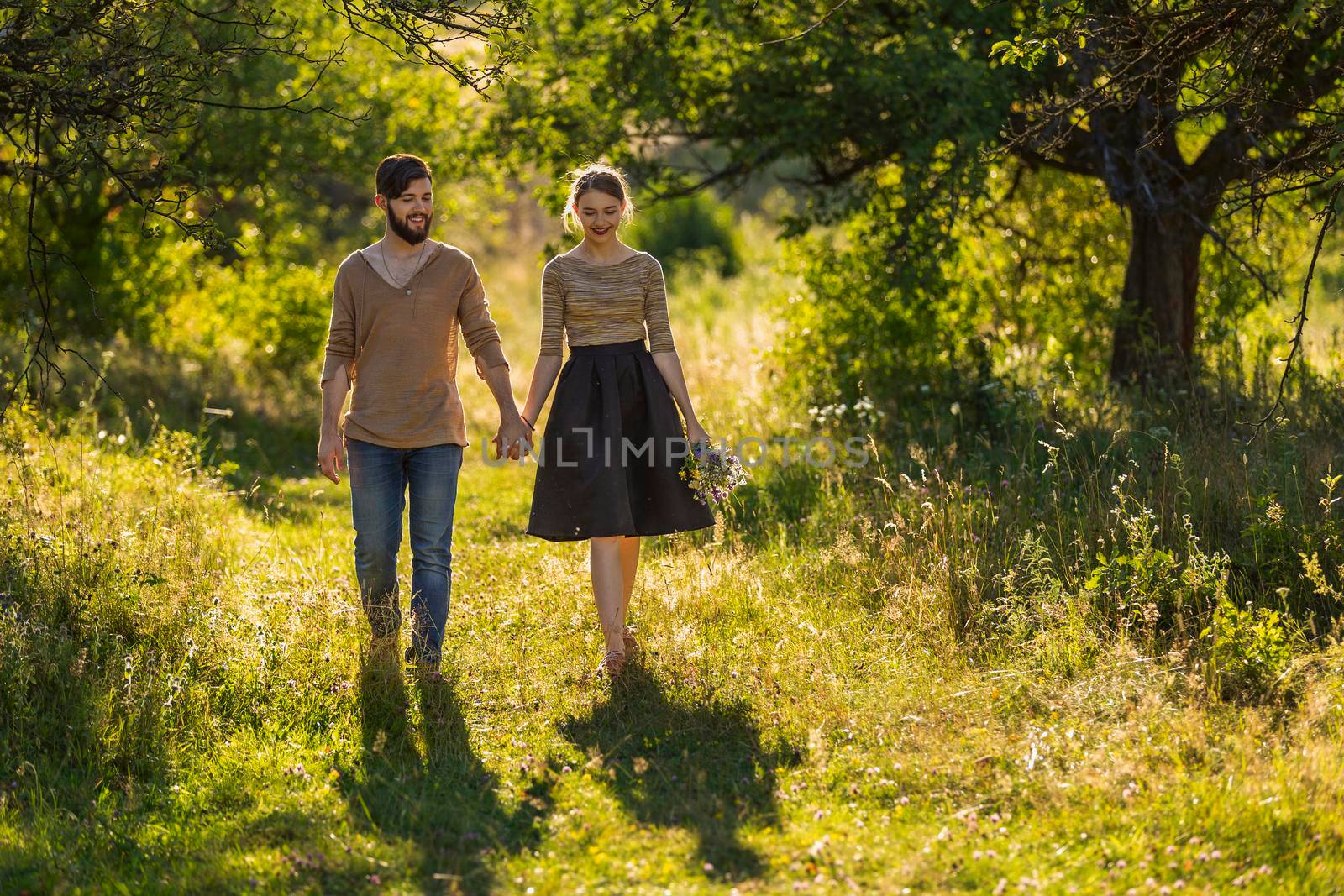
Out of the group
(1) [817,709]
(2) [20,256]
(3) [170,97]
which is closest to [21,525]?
(3) [170,97]

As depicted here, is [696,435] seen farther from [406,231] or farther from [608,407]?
[406,231]

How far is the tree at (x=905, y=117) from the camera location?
27.1 ft

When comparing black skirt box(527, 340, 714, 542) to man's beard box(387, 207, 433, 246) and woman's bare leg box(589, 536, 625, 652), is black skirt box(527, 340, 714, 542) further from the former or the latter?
man's beard box(387, 207, 433, 246)

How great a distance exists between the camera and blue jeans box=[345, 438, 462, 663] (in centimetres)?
514

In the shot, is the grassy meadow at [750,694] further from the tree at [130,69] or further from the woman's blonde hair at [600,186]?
the woman's blonde hair at [600,186]

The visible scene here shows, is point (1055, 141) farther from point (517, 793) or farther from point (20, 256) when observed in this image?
point (20, 256)

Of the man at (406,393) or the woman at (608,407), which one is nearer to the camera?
the man at (406,393)

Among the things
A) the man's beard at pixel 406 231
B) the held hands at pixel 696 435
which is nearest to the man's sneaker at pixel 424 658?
the held hands at pixel 696 435

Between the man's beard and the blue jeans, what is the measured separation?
822 millimetres

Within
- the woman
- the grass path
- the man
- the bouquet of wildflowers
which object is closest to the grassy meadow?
the grass path

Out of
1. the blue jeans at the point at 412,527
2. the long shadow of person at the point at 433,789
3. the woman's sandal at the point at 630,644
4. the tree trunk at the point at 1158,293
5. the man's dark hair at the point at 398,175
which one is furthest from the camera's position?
the tree trunk at the point at 1158,293

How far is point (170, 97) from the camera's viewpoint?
5480 mm

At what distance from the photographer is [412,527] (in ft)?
17.0

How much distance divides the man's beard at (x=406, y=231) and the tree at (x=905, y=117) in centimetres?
306
